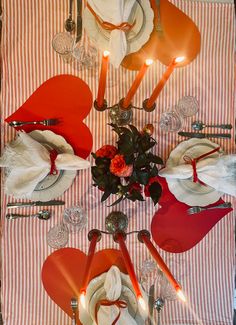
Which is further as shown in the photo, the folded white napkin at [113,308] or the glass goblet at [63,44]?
the glass goblet at [63,44]

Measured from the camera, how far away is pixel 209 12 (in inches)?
63.8

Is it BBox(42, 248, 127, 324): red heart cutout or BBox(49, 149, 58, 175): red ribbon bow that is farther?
BBox(42, 248, 127, 324): red heart cutout

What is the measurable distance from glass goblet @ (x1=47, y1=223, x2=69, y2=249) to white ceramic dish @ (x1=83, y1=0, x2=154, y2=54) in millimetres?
793

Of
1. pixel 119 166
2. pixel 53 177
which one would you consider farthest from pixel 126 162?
pixel 53 177

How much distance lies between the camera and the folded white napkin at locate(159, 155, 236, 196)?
1487 millimetres

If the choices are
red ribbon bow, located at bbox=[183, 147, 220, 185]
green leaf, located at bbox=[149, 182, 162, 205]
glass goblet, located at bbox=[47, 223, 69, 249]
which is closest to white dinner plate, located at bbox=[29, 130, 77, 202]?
glass goblet, located at bbox=[47, 223, 69, 249]

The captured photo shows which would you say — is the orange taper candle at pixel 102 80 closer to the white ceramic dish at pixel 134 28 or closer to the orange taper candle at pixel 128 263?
the white ceramic dish at pixel 134 28

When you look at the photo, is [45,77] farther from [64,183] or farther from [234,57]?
[234,57]

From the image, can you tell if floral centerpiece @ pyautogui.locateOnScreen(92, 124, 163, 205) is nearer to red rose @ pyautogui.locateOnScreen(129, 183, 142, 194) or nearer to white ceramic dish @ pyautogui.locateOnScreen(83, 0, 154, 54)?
red rose @ pyautogui.locateOnScreen(129, 183, 142, 194)

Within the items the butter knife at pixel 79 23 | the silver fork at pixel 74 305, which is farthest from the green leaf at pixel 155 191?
the butter knife at pixel 79 23

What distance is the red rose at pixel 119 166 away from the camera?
1160 millimetres

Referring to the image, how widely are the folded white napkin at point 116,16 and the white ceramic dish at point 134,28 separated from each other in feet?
0.18

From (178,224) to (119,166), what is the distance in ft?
2.01

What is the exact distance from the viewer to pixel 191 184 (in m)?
1.59
